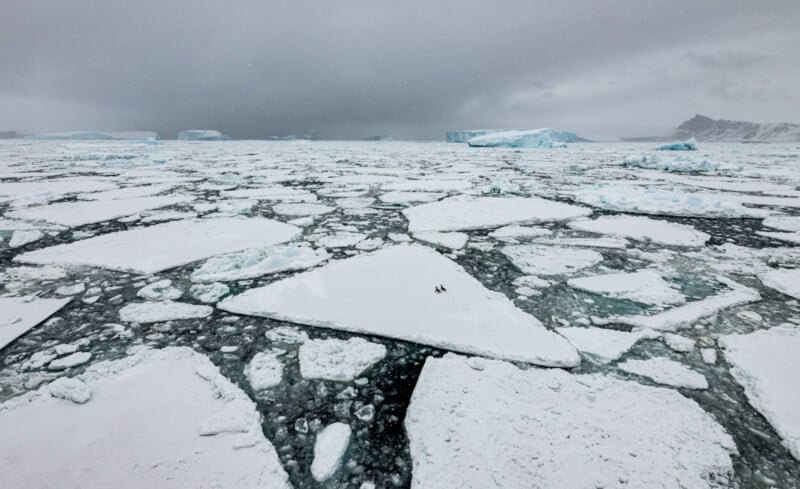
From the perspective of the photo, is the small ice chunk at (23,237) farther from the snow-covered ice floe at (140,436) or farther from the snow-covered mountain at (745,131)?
the snow-covered mountain at (745,131)

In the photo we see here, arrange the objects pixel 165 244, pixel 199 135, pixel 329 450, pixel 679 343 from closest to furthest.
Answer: pixel 329 450 → pixel 679 343 → pixel 165 244 → pixel 199 135

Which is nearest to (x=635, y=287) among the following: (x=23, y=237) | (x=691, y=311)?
(x=691, y=311)

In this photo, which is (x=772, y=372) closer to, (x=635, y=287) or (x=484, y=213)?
(x=635, y=287)

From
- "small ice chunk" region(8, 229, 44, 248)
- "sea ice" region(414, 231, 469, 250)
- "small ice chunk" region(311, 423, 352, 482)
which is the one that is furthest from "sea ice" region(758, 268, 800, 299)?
"small ice chunk" region(8, 229, 44, 248)

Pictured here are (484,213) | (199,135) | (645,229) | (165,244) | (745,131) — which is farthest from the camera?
(745,131)

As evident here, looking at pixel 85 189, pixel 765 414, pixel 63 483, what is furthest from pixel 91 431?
pixel 85 189

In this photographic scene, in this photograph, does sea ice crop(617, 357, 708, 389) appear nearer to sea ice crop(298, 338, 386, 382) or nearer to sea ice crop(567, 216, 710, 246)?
sea ice crop(298, 338, 386, 382)
